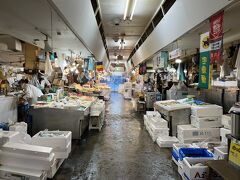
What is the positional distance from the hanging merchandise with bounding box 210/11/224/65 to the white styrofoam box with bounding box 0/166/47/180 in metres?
3.51

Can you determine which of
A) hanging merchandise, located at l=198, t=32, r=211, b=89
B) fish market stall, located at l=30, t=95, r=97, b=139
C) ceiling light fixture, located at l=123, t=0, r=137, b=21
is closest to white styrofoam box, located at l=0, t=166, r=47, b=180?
fish market stall, located at l=30, t=95, r=97, b=139

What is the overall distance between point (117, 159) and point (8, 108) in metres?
3.10

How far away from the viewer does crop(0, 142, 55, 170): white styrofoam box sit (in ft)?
10.2

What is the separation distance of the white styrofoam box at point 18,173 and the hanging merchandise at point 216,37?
11.5 feet

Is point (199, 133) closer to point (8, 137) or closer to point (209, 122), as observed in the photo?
point (209, 122)

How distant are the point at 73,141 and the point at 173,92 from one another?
490 centimetres

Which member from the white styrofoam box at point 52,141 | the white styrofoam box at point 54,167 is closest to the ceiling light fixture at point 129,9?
the white styrofoam box at point 52,141

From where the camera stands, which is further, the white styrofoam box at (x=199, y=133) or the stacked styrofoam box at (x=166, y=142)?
the stacked styrofoam box at (x=166, y=142)

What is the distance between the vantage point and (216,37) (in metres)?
3.97

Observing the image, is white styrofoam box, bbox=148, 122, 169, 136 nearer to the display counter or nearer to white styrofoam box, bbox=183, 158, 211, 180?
white styrofoam box, bbox=183, 158, 211, 180

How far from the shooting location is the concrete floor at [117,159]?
412cm

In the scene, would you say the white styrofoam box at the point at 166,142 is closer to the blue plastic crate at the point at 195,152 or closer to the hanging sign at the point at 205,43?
the blue plastic crate at the point at 195,152

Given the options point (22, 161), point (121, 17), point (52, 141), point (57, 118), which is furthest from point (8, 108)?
point (121, 17)

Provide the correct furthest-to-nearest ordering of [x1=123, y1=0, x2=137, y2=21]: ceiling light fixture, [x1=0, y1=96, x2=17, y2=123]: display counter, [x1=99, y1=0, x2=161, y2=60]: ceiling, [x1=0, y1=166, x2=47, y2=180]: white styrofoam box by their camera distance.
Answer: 1. [x1=99, y1=0, x2=161, y2=60]: ceiling
2. [x1=123, y1=0, x2=137, y2=21]: ceiling light fixture
3. [x1=0, y1=96, x2=17, y2=123]: display counter
4. [x1=0, y1=166, x2=47, y2=180]: white styrofoam box
